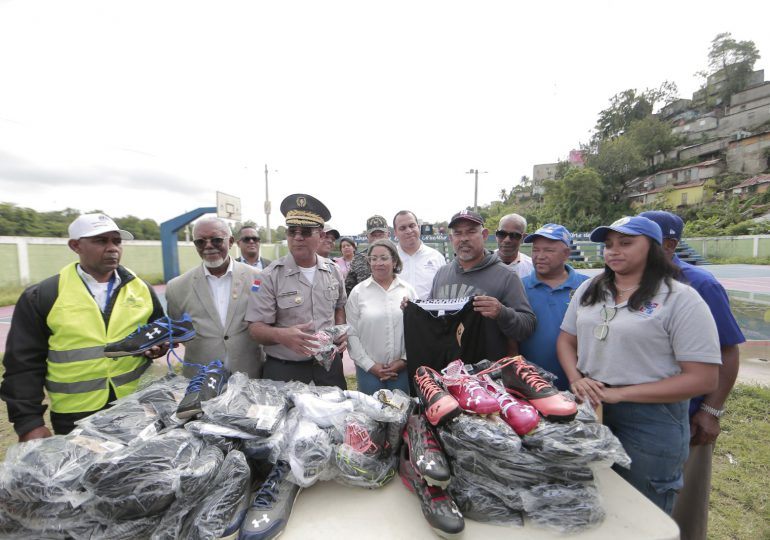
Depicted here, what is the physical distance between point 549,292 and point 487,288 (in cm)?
50

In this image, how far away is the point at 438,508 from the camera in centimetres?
127

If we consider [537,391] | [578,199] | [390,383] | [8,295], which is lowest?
[8,295]

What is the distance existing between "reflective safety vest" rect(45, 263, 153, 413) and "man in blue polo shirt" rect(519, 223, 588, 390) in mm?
2749

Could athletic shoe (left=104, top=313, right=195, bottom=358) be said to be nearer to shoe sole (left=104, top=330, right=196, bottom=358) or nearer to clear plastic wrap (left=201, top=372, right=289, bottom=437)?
shoe sole (left=104, top=330, right=196, bottom=358)

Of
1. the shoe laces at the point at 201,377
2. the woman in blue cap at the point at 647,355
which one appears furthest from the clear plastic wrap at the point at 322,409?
the woman in blue cap at the point at 647,355

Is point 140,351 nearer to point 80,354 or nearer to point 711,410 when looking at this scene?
point 80,354

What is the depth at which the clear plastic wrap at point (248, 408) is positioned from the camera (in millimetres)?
1381

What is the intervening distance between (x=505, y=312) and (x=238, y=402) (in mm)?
1645

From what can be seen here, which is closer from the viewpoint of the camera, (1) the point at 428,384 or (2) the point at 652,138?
(1) the point at 428,384

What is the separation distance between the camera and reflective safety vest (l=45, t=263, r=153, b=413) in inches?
79.4

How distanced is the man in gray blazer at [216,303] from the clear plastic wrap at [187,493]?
4.76 feet

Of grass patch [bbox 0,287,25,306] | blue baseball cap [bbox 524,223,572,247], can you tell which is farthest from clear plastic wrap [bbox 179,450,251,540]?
grass patch [bbox 0,287,25,306]

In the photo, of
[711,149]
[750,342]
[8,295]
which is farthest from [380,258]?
[711,149]

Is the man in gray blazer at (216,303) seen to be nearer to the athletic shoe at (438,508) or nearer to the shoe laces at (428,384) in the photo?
the shoe laces at (428,384)
